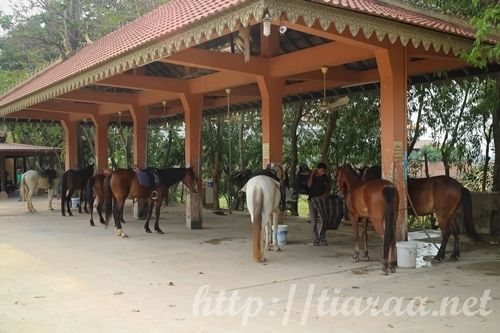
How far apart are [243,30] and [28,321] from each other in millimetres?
4001

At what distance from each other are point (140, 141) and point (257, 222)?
310 inches

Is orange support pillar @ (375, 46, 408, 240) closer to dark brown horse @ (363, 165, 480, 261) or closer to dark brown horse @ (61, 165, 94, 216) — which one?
dark brown horse @ (363, 165, 480, 261)

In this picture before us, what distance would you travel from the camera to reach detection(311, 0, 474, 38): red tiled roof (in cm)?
639

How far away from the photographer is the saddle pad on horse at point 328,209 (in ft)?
31.0

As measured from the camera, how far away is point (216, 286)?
627cm

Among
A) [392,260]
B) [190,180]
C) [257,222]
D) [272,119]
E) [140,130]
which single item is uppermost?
[140,130]

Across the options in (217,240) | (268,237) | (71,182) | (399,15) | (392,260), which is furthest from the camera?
(71,182)

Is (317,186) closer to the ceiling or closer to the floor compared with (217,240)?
closer to the ceiling

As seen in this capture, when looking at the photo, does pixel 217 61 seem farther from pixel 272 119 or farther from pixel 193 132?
pixel 193 132

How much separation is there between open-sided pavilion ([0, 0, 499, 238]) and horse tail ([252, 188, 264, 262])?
2.03m

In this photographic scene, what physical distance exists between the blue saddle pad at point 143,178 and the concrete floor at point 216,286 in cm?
133

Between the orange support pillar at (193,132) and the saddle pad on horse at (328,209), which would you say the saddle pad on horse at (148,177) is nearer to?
the orange support pillar at (193,132)

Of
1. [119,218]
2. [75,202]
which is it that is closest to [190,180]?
[119,218]

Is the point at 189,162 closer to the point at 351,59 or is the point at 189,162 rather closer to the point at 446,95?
the point at 351,59
